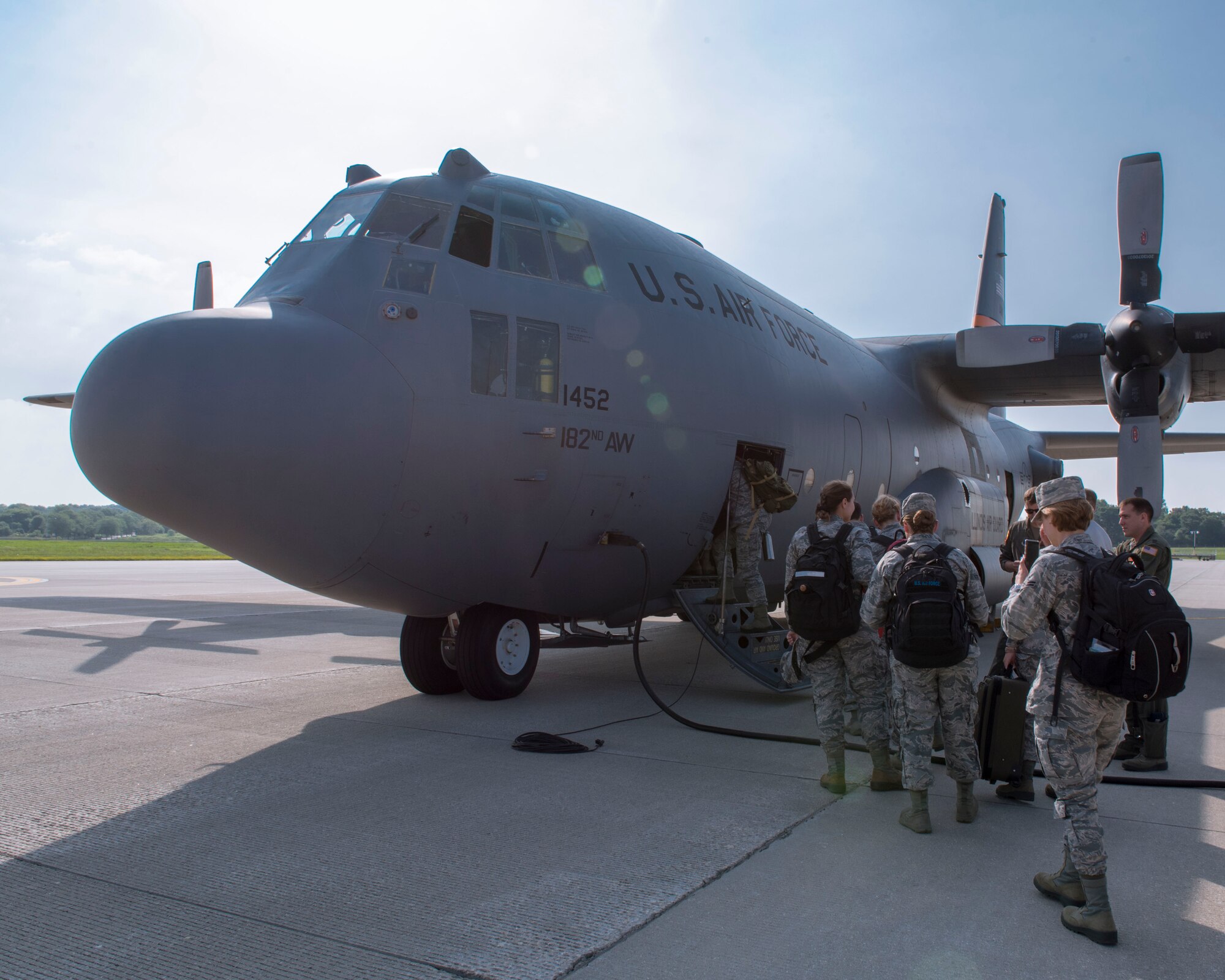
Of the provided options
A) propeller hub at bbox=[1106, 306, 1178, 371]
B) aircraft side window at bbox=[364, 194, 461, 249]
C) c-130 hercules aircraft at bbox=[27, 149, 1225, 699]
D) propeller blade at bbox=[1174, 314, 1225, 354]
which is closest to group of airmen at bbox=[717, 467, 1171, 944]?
c-130 hercules aircraft at bbox=[27, 149, 1225, 699]

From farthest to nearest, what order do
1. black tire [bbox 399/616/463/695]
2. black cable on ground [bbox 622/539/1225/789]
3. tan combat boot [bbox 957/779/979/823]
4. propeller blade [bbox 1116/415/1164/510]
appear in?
propeller blade [bbox 1116/415/1164/510]
black tire [bbox 399/616/463/695]
black cable on ground [bbox 622/539/1225/789]
tan combat boot [bbox 957/779/979/823]

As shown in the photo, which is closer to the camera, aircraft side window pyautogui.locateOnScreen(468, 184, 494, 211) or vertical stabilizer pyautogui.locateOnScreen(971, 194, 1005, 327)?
aircraft side window pyautogui.locateOnScreen(468, 184, 494, 211)

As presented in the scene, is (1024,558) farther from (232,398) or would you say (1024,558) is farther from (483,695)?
(232,398)

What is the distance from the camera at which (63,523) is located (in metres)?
106

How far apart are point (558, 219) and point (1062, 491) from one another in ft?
15.3

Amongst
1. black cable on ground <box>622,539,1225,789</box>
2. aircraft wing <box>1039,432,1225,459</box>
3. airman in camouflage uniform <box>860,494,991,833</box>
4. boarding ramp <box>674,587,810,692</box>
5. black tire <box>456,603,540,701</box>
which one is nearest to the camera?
airman in camouflage uniform <box>860,494,991,833</box>

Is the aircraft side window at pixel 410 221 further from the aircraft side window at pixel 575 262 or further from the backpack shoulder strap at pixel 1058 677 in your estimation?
the backpack shoulder strap at pixel 1058 677

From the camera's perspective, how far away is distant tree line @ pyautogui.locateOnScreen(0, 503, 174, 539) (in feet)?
349

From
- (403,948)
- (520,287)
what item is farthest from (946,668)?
(520,287)

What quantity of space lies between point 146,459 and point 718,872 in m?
3.69

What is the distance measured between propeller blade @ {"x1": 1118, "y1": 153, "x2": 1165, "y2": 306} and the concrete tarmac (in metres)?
5.50

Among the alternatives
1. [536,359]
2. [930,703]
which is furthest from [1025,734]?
[536,359]

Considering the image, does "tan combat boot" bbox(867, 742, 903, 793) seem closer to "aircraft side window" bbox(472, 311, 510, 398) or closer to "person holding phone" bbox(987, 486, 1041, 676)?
"person holding phone" bbox(987, 486, 1041, 676)

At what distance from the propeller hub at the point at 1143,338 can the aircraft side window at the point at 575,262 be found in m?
7.04
